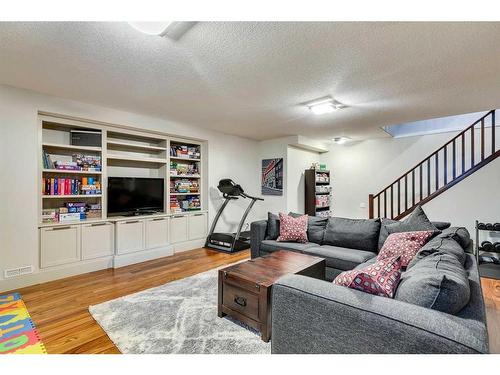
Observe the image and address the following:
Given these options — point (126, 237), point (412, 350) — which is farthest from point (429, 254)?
point (126, 237)

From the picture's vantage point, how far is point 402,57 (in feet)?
7.32

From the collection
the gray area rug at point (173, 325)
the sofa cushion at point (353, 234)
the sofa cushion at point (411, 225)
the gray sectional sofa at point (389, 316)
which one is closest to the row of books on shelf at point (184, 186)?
the gray area rug at point (173, 325)

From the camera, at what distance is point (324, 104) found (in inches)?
133

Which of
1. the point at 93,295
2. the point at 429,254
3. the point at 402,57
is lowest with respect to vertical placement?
the point at 93,295

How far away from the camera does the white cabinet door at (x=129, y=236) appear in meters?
3.88

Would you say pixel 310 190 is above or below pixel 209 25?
below

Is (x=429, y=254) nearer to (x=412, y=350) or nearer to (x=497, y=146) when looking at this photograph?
(x=412, y=350)

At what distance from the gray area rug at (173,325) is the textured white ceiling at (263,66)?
2.34 m

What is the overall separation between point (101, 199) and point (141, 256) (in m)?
1.09

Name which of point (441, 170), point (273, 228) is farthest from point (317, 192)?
point (273, 228)

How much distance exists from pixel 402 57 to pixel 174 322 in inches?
121

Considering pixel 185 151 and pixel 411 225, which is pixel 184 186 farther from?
pixel 411 225

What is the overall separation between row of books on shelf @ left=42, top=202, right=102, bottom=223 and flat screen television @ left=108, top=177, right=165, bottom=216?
21cm

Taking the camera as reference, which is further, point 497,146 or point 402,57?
point 497,146
